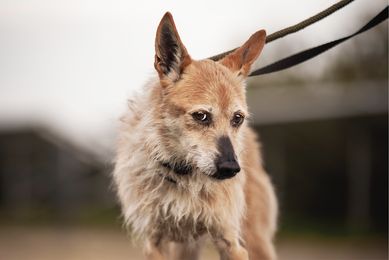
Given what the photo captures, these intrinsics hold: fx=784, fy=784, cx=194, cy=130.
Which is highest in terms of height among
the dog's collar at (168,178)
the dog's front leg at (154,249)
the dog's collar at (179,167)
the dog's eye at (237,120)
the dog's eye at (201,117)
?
the dog's eye at (201,117)

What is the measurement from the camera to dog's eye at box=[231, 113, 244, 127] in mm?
4762

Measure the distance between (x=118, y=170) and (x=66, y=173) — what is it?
40.9ft

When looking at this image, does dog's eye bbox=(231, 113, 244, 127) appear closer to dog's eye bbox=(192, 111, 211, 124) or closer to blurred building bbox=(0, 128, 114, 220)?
dog's eye bbox=(192, 111, 211, 124)

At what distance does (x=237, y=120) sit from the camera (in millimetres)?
4789

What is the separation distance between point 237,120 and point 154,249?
3.34 feet

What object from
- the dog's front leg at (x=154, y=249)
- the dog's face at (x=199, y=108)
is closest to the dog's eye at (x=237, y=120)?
the dog's face at (x=199, y=108)

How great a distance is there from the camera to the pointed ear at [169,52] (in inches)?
178

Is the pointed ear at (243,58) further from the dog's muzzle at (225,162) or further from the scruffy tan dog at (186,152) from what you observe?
the dog's muzzle at (225,162)

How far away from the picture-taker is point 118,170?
5277 millimetres

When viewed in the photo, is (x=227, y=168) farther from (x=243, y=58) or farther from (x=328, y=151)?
(x=328, y=151)

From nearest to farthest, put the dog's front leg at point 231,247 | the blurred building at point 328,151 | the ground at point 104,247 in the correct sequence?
1. the dog's front leg at point 231,247
2. the ground at point 104,247
3. the blurred building at point 328,151

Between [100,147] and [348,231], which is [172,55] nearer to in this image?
[348,231]

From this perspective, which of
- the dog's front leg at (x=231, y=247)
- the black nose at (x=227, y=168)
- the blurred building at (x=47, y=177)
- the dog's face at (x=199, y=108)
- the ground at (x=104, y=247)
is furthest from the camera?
the blurred building at (x=47, y=177)

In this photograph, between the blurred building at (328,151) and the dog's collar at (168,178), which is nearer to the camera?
the dog's collar at (168,178)
